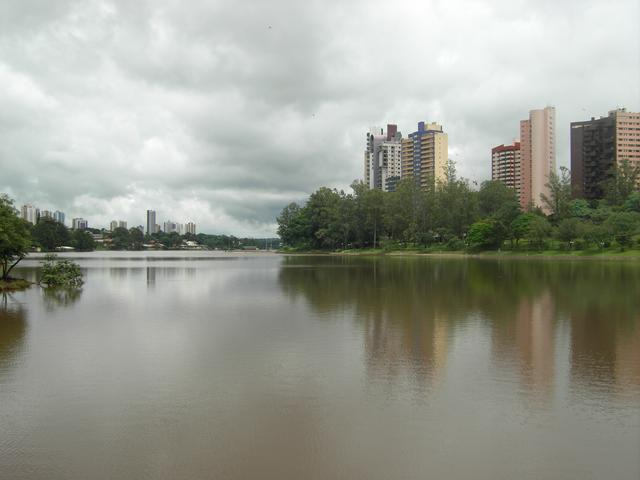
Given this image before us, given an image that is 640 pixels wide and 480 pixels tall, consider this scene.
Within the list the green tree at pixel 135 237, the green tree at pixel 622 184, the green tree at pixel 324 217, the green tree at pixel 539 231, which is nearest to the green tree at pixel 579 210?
the green tree at pixel 622 184

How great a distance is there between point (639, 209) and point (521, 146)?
58290 mm

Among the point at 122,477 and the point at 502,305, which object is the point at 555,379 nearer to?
the point at 122,477

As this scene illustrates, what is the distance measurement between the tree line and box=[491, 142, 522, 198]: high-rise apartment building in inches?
1868

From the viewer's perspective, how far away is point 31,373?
32.2 feet

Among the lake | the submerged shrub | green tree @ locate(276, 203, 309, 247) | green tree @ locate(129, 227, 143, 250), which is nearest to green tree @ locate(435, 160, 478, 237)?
green tree @ locate(276, 203, 309, 247)

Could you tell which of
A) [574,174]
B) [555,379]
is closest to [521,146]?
[574,174]

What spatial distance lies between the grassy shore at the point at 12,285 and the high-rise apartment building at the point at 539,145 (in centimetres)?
11307

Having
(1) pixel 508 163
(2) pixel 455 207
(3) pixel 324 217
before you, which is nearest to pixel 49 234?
(3) pixel 324 217

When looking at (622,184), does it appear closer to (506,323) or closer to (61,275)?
(506,323)

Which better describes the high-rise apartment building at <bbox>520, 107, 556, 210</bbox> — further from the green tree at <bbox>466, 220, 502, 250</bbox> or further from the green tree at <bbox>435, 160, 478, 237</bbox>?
the green tree at <bbox>466, 220, 502, 250</bbox>

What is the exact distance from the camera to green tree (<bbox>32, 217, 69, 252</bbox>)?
115 m

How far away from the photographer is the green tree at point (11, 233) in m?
26.1

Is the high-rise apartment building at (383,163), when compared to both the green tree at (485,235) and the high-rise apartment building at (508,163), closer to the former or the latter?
the high-rise apartment building at (508,163)

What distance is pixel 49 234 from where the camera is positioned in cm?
11581
